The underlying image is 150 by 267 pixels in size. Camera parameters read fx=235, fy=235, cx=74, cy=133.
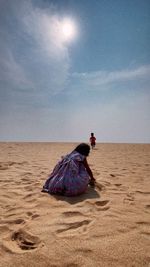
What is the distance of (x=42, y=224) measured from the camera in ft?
10.4

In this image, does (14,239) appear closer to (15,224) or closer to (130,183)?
(15,224)

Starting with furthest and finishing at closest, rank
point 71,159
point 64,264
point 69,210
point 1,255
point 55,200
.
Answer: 1. point 71,159
2. point 55,200
3. point 69,210
4. point 1,255
5. point 64,264

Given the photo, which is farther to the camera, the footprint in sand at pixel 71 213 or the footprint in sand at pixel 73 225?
the footprint in sand at pixel 71 213

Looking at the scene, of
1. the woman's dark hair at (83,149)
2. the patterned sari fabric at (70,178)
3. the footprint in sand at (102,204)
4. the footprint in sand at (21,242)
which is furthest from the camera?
the woman's dark hair at (83,149)

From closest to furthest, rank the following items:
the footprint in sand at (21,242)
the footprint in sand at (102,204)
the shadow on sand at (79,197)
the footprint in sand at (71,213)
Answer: the footprint in sand at (21,242) → the footprint in sand at (71,213) → the footprint in sand at (102,204) → the shadow on sand at (79,197)

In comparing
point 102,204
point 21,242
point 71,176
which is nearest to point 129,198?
point 102,204

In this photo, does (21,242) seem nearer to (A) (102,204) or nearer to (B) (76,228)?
(B) (76,228)

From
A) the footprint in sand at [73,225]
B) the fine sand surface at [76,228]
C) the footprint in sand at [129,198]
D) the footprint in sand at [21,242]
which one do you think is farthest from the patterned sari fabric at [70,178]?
the footprint in sand at [21,242]

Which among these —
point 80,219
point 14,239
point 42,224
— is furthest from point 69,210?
point 14,239

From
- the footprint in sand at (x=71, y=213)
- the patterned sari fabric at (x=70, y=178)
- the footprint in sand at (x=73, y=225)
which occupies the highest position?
the patterned sari fabric at (x=70, y=178)

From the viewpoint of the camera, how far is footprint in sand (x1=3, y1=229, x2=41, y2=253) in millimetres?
2556

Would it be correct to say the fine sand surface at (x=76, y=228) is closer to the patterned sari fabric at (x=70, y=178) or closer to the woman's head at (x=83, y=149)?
the patterned sari fabric at (x=70, y=178)

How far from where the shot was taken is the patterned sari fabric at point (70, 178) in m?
4.53

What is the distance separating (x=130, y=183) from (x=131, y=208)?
1853 mm
